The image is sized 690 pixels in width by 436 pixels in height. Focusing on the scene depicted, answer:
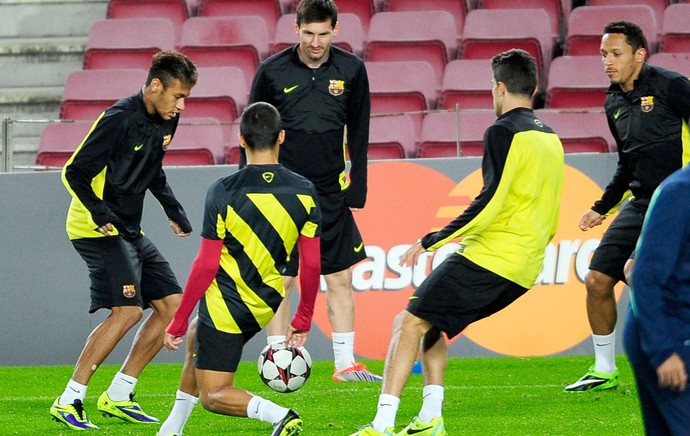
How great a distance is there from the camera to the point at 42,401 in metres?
7.83

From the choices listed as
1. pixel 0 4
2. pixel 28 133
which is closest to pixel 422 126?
pixel 28 133

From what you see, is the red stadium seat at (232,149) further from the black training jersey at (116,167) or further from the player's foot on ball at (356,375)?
the black training jersey at (116,167)

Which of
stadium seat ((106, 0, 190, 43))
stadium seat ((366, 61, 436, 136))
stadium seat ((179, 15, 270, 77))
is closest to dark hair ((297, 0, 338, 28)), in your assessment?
stadium seat ((366, 61, 436, 136))

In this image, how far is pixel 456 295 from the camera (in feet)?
18.7

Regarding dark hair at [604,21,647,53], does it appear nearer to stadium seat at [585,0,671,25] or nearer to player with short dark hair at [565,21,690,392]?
player with short dark hair at [565,21,690,392]

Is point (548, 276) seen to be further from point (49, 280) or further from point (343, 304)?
point (49, 280)

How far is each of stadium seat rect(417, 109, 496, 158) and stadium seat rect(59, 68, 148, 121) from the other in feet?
9.76

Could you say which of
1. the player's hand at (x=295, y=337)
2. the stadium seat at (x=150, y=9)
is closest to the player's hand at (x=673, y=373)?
the player's hand at (x=295, y=337)

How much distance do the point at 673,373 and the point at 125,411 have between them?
4.10 metres

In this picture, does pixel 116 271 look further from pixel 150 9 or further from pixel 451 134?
pixel 150 9

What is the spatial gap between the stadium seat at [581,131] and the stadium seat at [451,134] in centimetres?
58

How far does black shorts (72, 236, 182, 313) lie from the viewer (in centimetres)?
684

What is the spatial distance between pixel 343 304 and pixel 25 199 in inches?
130

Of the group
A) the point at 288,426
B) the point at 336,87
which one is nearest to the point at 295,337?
the point at 288,426
